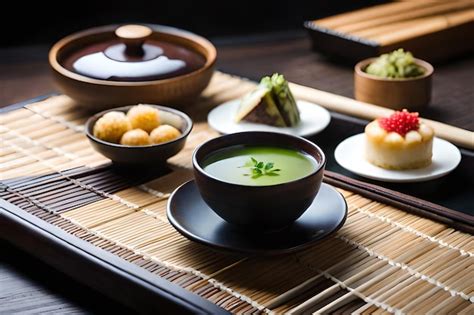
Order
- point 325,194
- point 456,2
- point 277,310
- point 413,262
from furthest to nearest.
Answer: point 456,2 → point 325,194 → point 413,262 → point 277,310

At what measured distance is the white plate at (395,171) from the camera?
1.36m

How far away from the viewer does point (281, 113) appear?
1.60 metres

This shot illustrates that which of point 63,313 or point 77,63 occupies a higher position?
point 77,63

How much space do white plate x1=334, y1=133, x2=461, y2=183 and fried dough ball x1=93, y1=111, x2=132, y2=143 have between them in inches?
14.7

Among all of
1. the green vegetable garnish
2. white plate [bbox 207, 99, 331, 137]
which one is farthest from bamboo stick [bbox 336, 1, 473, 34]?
white plate [bbox 207, 99, 331, 137]

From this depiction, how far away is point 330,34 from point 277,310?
1.14m

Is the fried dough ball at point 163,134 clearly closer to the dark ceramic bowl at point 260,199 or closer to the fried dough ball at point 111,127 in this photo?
the fried dough ball at point 111,127

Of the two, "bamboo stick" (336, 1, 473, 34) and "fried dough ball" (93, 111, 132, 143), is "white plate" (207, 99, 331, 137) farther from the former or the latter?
"bamboo stick" (336, 1, 473, 34)

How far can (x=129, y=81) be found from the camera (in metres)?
1.64

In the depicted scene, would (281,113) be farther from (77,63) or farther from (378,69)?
(77,63)

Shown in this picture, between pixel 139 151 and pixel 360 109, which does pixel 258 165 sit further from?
pixel 360 109

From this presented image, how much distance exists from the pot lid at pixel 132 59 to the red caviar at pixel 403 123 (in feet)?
1.52

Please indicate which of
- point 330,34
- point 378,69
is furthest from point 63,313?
point 330,34

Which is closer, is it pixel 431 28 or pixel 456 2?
pixel 431 28
